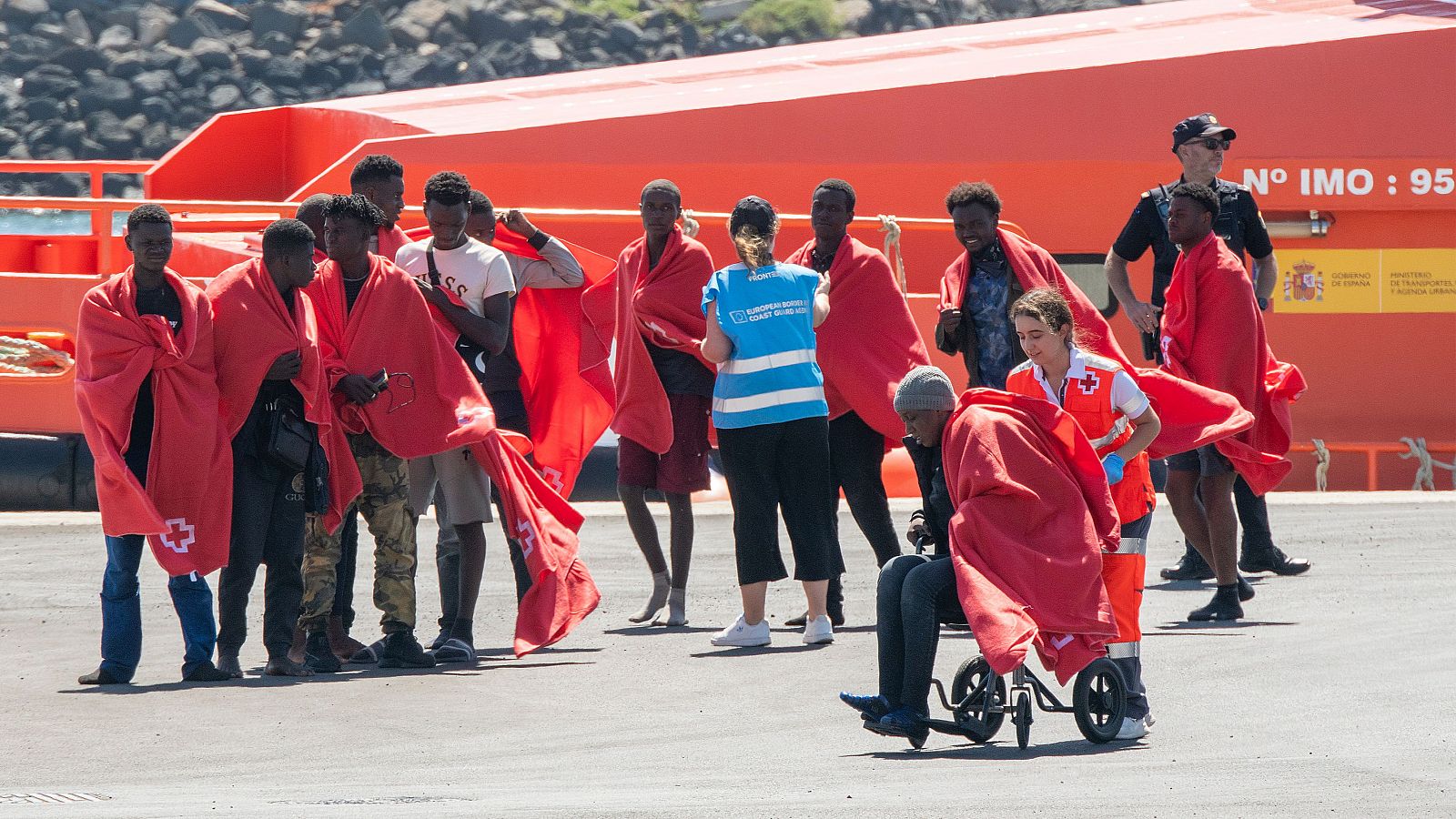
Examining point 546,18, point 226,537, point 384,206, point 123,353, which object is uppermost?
point 546,18

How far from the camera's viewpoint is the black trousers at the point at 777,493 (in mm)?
7883

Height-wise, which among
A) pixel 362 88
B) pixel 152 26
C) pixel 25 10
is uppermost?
pixel 25 10

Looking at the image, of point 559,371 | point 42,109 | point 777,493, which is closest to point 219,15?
point 42,109

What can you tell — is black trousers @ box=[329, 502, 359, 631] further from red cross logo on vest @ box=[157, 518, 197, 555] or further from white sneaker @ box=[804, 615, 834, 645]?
white sneaker @ box=[804, 615, 834, 645]

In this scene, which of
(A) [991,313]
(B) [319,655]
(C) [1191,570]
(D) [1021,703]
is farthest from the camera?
→ (C) [1191,570]

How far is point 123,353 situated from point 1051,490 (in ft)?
10.1

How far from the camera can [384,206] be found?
26.0ft

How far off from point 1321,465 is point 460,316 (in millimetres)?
7287

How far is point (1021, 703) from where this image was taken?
589 cm

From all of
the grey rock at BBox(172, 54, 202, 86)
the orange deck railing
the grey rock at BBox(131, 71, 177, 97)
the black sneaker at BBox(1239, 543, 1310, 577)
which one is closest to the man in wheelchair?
the black sneaker at BBox(1239, 543, 1310, 577)

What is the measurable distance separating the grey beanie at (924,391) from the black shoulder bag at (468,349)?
82.9 inches

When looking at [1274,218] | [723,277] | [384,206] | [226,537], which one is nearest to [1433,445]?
[1274,218]

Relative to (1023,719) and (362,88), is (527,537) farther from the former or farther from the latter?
(362,88)

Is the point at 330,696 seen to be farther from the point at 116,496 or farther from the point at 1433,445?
the point at 1433,445
